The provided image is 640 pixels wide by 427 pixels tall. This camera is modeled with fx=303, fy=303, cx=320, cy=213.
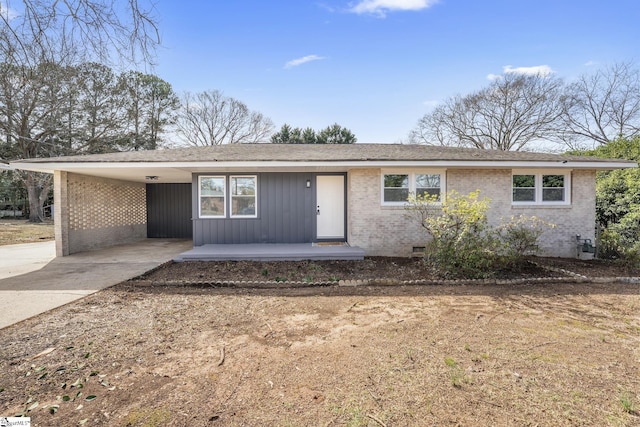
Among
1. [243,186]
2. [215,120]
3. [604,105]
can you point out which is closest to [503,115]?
[604,105]

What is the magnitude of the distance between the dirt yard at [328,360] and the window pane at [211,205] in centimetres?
403

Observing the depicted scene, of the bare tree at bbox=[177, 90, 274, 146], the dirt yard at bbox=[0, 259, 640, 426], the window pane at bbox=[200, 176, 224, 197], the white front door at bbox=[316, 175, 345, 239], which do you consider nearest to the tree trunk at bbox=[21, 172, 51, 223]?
the bare tree at bbox=[177, 90, 274, 146]

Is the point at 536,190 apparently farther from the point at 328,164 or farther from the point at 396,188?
Answer: the point at 328,164

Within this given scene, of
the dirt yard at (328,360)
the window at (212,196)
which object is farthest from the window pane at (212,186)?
the dirt yard at (328,360)

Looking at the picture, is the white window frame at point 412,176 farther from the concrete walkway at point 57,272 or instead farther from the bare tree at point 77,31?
the bare tree at point 77,31

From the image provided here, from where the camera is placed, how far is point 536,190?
8.73 metres

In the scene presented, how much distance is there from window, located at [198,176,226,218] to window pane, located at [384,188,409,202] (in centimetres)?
479

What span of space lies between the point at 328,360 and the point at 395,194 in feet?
20.3

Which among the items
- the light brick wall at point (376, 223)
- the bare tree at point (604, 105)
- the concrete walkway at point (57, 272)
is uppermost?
the bare tree at point (604, 105)

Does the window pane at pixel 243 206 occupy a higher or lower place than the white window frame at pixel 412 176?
lower

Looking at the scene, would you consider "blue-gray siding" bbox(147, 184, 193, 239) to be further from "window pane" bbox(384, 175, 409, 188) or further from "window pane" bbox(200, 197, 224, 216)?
"window pane" bbox(384, 175, 409, 188)

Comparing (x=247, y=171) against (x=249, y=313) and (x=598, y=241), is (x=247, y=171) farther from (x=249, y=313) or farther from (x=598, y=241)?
(x=598, y=241)

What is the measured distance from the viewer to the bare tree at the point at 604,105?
19328 millimetres

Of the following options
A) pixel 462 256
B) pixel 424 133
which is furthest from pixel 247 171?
pixel 424 133
